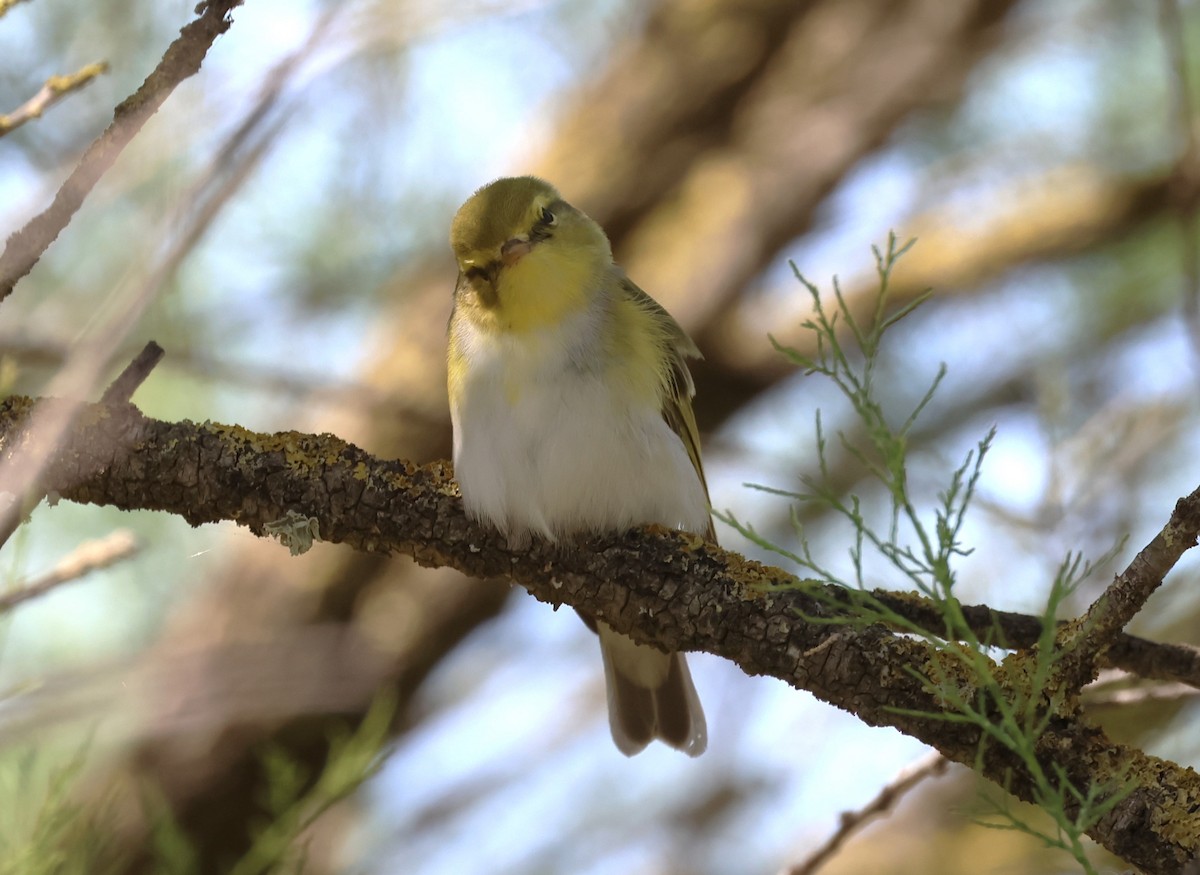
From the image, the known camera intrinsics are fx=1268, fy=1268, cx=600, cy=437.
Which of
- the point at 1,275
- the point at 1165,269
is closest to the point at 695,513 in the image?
the point at 1,275

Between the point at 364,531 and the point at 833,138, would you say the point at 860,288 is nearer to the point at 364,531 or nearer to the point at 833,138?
the point at 833,138

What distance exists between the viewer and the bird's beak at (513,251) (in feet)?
11.7

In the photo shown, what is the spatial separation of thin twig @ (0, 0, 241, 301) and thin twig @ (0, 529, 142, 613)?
0.42 m

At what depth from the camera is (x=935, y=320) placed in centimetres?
595

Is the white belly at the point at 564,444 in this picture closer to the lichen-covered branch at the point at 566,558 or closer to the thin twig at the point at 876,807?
the lichen-covered branch at the point at 566,558

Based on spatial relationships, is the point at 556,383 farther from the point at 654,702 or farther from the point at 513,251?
the point at 654,702

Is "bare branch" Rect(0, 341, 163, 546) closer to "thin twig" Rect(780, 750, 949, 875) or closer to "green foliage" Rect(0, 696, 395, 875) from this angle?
"green foliage" Rect(0, 696, 395, 875)

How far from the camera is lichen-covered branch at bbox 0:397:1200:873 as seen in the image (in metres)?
2.56

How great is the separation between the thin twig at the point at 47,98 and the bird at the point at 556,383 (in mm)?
1427

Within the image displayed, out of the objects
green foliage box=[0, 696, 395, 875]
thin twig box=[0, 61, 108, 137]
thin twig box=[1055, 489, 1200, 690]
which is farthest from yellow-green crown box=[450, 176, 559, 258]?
thin twig box=[1055, 489, 1200, 690]

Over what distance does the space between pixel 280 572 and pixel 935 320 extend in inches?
125

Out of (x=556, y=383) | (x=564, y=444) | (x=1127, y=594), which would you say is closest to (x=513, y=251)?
(x=556, y=383)

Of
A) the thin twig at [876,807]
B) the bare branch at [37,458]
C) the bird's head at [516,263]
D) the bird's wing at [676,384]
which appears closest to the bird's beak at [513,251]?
the bird's head at [516,263]

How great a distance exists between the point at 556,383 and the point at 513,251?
0.41 metres
